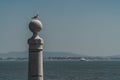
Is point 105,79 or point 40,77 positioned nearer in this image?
point 40,77

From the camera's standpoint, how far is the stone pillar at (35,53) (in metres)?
7.64

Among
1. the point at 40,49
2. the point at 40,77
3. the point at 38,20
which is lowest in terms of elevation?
the point at 40,77

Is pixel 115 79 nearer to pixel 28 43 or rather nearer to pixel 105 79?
pixel 105 79

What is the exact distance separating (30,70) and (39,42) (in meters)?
0.56

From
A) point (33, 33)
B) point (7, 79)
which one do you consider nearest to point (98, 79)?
point (7, 79)

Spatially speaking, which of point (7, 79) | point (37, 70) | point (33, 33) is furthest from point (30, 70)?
point (7, 79)

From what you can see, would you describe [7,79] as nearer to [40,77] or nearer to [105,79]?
[105,79]

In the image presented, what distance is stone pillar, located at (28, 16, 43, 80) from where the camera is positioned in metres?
7.64

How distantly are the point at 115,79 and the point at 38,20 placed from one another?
7702 cm

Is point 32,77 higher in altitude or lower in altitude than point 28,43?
lower

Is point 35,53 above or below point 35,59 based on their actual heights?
above

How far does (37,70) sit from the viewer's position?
301 inches

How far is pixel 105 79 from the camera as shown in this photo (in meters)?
83.9

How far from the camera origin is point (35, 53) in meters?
7.72
